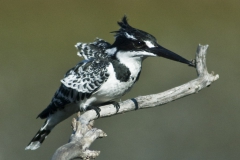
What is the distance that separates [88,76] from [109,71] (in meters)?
0.16

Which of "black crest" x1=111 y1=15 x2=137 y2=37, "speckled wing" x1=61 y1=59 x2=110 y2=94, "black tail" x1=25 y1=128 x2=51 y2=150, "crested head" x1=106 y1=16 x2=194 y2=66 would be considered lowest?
"black tail" x1=25 y1=128 x2=51 y2=150

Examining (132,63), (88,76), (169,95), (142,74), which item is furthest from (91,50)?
(142,74)

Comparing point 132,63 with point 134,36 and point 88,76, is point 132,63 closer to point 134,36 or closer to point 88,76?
point 134,36

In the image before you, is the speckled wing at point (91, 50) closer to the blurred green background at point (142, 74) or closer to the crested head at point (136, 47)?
the crested head at point (136, 47)

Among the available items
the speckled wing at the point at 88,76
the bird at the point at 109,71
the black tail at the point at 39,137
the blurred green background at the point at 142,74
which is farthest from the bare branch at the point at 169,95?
the blurred green background at the point at 142,74

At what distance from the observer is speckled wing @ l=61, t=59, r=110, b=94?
15.4 ft

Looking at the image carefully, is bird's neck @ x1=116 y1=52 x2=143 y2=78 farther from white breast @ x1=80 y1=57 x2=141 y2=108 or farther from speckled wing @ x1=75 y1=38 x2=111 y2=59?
speckled wing @ x1=75 y1=38 x2=111 y2=59

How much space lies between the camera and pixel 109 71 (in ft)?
15.4

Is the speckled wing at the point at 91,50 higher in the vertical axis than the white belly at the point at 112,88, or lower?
higher

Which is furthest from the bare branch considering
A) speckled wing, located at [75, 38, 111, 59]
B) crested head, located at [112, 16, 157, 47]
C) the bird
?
speckled wing, located at [75, 38, 111, 59]

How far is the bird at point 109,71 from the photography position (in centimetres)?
463

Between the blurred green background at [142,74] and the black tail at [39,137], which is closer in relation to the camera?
the black tail at [39,137]

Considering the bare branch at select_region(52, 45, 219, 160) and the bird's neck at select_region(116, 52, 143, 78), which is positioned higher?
the bird's neck at select_region(116, 52, 143, 78)

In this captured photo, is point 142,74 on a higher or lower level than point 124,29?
higher
